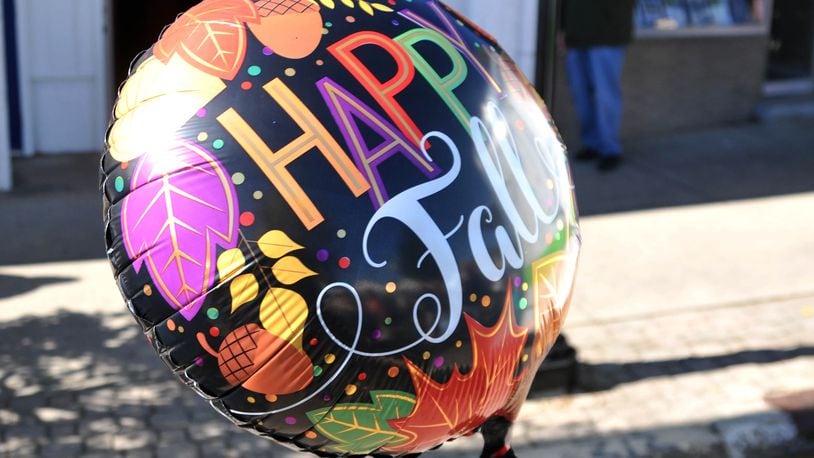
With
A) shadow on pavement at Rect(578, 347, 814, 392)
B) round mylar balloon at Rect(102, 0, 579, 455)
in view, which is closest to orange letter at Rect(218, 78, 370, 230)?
round mylar balloon at Rect(102, 0, 579, 455)

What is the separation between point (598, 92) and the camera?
9.20m

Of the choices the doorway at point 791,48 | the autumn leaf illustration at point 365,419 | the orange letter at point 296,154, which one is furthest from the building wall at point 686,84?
the orange letter at point 296,154

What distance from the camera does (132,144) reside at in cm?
265

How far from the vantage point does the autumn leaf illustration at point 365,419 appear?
2.62 meters

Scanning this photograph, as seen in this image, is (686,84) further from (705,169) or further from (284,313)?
(284,313)

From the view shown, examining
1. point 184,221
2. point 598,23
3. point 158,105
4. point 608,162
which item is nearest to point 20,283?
point 158,105

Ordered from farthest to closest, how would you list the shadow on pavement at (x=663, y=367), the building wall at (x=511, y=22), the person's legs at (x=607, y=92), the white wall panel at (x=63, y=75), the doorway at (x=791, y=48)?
the doorway at (x=791, y=48) → the person's legs at (x=607, y=92) → the building wall at (x=511, y=22) → the white wall panel at (x=63, y=75) → the shadow on pavement at (x=663, y=367)

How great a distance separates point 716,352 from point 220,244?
13.9 ft

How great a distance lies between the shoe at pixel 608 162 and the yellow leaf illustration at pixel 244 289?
23.2 ft

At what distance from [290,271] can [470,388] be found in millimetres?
577

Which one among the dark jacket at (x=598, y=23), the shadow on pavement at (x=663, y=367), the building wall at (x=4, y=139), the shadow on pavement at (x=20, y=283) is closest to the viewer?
the shadow on pavement at (x=663, y=367)

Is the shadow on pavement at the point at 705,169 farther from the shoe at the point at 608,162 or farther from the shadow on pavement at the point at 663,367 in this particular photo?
the shadow on pavement at the point at 663,367

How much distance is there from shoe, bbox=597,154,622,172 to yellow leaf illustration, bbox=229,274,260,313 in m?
7.06

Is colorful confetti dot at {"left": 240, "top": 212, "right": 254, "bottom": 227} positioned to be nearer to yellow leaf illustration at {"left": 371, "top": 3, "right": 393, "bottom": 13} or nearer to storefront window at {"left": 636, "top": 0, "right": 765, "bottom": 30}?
yellow leaf illustration at {"left": 371, "top": 3, "right": 393, "bottom": 13}
